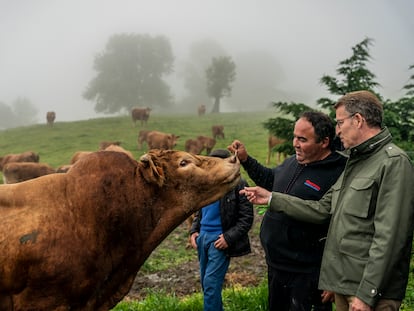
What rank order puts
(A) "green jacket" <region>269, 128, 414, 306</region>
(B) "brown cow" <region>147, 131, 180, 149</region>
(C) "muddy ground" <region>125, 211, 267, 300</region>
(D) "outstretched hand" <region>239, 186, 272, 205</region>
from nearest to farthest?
(A) "green jacket" <region>269, 128, 414, 306</region>, (D) "outstretched hand" <region>239, 186, 272, 205</region>, (C) "muddy ground" <region>125, 211, 267, 300</region>, (B) "brown cow" <region>147, 131, 180, 149</region>

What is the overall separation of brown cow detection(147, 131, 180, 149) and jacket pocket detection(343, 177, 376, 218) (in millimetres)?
22517

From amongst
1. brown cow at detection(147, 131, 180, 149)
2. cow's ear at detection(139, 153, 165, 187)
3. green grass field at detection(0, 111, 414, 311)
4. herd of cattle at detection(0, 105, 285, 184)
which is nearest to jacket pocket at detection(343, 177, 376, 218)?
cow's ear at detection(139, 153, 165, 187)

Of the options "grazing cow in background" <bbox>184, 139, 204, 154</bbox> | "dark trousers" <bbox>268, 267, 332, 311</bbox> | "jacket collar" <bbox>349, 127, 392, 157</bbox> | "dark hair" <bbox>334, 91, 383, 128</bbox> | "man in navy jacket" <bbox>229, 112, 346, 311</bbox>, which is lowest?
"grazing cow in background" <bbox>184, 139, 204, 154</bbox>

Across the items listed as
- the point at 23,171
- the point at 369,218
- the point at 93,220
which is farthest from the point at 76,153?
the point at 369,218

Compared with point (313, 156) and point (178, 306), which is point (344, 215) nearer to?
point (313, 156)

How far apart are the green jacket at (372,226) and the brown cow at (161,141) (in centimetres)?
2242

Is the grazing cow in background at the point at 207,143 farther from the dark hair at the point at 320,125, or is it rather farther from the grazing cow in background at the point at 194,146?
the dark hair at the point at 320,125

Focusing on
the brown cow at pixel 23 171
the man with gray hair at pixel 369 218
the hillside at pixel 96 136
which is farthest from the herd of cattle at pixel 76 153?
the man with gray hair at pixel 369 218

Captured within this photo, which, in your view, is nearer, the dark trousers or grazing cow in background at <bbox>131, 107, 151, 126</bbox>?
the dark trousers

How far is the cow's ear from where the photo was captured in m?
3.29

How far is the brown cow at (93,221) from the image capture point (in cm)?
282

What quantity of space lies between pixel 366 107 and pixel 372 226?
2.73ft

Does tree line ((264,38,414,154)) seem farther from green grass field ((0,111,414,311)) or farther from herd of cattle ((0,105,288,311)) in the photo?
green grass field ((0,111,414,311))

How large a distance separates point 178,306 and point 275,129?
6.72 metres
